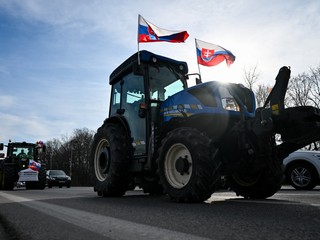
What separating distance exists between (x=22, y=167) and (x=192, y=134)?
49.2ft

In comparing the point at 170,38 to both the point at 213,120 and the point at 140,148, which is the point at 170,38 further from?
the point at 213,120

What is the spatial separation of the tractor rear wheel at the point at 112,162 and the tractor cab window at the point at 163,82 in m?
1.03

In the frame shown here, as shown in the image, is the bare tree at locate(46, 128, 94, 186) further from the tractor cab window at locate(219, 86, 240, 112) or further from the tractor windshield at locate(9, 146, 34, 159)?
the tractor cab window at locate(219, 86, 240, 112)

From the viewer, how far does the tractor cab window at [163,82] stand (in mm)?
6305

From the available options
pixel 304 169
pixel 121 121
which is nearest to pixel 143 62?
pixel 121 121

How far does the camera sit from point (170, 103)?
17.7 ft

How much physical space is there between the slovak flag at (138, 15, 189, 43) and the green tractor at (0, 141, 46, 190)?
10679 millimetres

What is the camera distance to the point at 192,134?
14.6 ft

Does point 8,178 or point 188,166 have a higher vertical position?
point 8,178

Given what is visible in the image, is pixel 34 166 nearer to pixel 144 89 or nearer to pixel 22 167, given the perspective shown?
pixel 22 167

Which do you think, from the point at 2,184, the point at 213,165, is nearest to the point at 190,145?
the point at 213,165

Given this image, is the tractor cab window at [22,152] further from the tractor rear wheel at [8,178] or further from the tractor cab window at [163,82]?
the tractor cab window at [163,82]

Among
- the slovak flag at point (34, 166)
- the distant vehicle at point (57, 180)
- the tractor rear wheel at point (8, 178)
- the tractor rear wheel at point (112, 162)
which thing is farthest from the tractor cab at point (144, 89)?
the distant vehicle at point (57, 180)

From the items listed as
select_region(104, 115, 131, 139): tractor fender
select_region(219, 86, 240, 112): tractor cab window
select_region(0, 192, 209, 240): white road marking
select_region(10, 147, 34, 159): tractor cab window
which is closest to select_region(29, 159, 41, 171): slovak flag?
select_region(10, 147, 34, 159): tractor cab window
